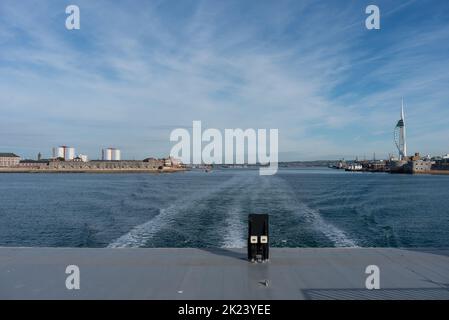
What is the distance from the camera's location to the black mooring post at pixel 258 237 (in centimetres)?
773

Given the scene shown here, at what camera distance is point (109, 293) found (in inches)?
233

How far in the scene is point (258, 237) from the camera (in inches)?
310

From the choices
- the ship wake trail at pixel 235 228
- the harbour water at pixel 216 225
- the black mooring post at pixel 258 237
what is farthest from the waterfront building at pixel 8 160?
the black mooring post at pixel 258 237

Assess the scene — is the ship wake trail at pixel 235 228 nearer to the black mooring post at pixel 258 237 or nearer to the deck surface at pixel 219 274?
the deck surface at pixel 219 274

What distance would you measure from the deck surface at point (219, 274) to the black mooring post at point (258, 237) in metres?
0.28

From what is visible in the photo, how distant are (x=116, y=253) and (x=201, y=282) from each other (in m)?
3.18

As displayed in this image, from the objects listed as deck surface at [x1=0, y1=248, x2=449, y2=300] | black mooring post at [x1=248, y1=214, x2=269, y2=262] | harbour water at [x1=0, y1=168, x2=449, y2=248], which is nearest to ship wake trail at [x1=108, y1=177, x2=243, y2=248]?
harbour water at [x1=0, y1=168, x2=449, y2=248]

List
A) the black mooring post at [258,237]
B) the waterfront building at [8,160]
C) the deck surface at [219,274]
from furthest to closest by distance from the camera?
the waterfront building at [8,160] < the black mooring post at [258,237] < the deck surface at [219,274]

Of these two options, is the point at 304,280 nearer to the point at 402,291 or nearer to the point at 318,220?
the point at 402,291

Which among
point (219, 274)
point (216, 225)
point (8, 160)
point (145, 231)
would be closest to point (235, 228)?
point (216, 225)

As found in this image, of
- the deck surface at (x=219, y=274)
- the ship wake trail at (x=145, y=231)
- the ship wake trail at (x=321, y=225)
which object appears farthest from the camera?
the ship wake trail at (x=321, y=225)

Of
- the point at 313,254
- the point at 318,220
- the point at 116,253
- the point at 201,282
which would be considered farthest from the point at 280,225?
the point at 201,282

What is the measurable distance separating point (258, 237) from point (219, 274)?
4.21 ft

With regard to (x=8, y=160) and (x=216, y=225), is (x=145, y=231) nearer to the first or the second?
(x=216, y=225)
